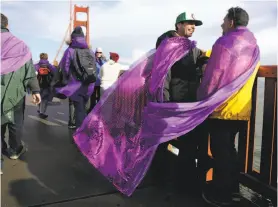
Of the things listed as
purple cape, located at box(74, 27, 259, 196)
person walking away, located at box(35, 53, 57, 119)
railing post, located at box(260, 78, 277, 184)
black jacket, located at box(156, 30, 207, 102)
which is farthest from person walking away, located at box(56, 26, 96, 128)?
railing post, located at box(260, 78, 277, 184)

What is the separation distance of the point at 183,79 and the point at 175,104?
1.03ft

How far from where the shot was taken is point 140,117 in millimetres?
2596

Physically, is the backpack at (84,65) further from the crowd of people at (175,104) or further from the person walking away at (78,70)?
the crowd of people at (175,104)

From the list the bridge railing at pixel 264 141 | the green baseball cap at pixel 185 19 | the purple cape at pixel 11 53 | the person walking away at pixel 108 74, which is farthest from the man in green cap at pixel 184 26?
the person walking away at pixel 108 74

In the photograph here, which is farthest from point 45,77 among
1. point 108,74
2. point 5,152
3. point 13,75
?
point 13,75

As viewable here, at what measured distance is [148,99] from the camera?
2.60m

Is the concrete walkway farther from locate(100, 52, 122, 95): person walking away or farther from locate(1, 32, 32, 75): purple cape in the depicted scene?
locate(100, 52, 122, 95): person walking away

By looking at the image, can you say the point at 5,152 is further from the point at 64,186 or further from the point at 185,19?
the point at 185,19

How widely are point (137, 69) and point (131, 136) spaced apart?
0.60 metres

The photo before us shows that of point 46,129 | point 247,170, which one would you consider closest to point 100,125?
point 247,170

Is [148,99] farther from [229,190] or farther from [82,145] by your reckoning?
[229,190]

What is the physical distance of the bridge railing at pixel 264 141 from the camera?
2184 millimetres

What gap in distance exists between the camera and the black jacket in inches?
96.7

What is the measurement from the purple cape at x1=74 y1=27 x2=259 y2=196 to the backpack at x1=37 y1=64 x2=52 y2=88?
155 inches
